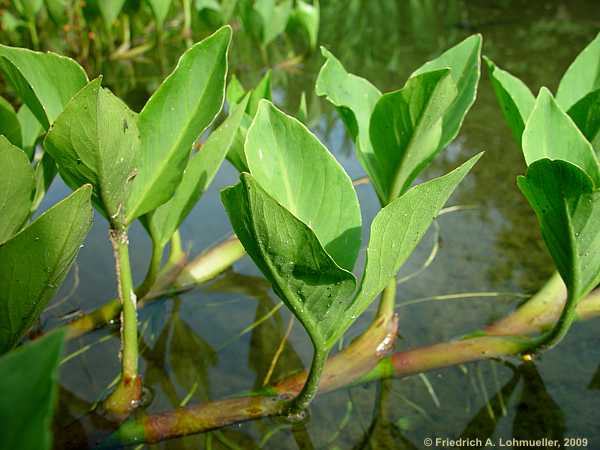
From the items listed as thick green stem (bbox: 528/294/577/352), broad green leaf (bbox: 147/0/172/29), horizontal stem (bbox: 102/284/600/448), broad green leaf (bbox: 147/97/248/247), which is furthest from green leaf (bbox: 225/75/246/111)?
broad green leaf (bbox: 147/0/172/29)

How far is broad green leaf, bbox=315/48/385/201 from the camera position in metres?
0.81

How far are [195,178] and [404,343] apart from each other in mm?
390

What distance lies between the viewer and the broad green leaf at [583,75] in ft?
2.93

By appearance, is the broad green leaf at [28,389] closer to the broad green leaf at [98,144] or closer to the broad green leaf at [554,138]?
the broad green leaf at [98,144]

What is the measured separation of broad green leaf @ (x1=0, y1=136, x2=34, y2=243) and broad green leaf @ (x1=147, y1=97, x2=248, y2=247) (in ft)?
0.64

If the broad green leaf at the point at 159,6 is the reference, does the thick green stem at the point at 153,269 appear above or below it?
below

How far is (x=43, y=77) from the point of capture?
678 millimetres

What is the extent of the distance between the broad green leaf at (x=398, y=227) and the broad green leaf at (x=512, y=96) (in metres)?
0.27

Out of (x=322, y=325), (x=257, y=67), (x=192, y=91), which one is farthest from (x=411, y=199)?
(x=257, y=67)

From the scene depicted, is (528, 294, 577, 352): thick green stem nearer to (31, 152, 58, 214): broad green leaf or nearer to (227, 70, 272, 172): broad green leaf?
(227, 70, 272, 172): broad green leaf

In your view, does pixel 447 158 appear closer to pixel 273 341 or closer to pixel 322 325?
pixel 273 341

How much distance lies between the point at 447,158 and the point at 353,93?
85 cm

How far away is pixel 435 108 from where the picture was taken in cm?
75

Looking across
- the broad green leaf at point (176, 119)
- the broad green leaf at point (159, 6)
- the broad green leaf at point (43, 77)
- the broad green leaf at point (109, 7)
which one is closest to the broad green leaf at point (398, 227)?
the broad green leaf at point (176, 119)
